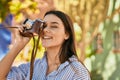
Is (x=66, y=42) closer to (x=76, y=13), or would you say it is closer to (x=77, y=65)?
(x=77, y=65)

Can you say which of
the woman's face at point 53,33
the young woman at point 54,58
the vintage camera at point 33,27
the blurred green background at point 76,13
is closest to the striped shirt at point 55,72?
the young woman at point 54,58

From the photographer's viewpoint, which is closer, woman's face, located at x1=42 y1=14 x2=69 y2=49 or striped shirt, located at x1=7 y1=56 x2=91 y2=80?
striped shirt, located at x1=7 y1=56 x2=91 y2=80

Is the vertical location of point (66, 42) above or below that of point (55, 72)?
above

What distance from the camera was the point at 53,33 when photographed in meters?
2.94

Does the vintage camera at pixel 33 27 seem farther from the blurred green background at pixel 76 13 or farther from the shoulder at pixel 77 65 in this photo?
the blurred green background at pixel 76 13

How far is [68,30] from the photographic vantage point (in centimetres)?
305

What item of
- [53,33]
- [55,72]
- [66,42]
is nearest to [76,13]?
[66,42]

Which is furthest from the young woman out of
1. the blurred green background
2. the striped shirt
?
the blurred green background

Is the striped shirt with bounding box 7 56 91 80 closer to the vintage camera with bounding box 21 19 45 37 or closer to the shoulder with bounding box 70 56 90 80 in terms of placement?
the shoulder with bounding box 70 56 90 80

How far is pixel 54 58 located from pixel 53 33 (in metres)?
0.18

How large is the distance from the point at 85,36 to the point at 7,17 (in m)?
2.49

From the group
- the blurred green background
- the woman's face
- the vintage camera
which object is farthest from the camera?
the blurred green background

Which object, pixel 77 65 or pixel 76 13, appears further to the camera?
pixel 76 13

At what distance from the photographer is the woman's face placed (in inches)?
114
